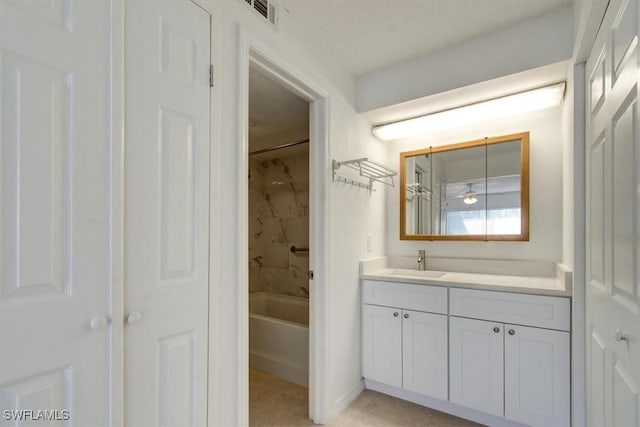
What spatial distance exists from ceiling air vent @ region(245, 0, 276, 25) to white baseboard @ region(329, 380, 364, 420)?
90.3 inches

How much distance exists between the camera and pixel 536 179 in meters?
2.18

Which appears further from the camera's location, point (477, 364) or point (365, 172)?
point (365, 172)

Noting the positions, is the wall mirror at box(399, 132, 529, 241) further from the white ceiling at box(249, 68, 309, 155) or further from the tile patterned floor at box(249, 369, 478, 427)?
the tile patterned floor at box(249, 369, 478, 427)

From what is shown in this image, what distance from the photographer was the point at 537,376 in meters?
1.72

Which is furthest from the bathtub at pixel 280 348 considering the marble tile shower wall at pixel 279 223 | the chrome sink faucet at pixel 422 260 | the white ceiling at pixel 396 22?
the white ceiling at pixel 396 22

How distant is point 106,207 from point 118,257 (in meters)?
0.16

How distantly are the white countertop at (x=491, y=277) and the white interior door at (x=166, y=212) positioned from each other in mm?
1416

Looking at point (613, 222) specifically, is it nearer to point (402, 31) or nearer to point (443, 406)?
point (402, 31)

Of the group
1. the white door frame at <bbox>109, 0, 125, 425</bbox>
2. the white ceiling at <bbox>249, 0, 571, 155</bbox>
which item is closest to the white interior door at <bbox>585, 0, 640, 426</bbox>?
Result: the white ceiling at <bbox>249, 0, 571, 155</bbox>

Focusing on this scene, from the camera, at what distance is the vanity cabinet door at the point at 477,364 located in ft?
6.00

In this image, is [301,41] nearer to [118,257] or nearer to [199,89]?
[199,89]

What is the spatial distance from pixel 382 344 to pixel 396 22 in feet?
6.85

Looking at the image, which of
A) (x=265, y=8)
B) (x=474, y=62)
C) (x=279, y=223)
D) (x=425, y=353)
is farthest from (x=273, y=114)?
(x=425, y=353)

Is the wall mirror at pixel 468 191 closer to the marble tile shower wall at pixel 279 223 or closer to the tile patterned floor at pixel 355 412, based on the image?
the tile patterned floor at pixel 355 412
